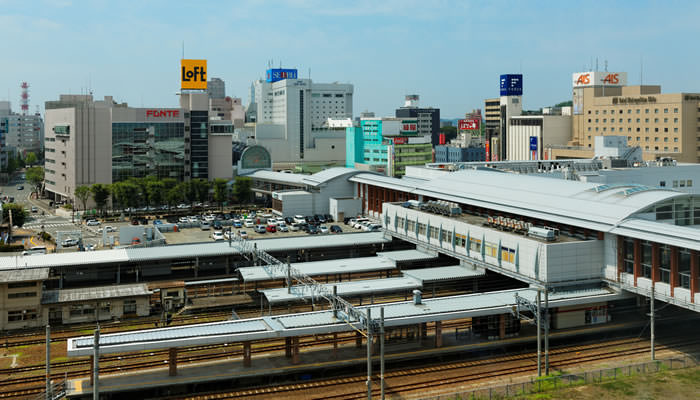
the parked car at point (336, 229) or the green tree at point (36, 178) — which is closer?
the parked car at point (336, 229)

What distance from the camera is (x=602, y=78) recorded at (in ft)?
440

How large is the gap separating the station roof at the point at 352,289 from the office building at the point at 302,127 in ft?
314

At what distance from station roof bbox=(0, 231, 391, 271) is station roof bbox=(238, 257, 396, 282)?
5.52m

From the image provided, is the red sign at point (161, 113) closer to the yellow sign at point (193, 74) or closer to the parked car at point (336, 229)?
the yellow sign at point (193, 74)

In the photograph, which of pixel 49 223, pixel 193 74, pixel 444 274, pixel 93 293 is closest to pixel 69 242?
pixel 49 223

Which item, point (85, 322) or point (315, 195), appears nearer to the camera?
point (85, 322)

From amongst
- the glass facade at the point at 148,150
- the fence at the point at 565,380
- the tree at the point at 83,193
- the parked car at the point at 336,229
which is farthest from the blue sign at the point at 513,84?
the fence at the point at 565,380

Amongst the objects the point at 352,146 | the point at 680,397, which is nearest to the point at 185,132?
the point at 352,146


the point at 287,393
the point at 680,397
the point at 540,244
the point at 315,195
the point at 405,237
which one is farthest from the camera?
the point at 315,195

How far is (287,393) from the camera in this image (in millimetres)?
30125

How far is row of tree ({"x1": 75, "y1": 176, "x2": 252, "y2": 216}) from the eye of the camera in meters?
83.1

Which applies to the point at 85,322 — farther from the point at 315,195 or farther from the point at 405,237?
the point at 315,195

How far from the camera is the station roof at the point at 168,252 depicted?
47.6 meters

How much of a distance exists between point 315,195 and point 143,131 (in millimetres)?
30701
